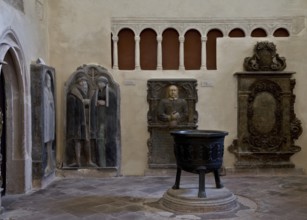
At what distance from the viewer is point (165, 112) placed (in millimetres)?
6727

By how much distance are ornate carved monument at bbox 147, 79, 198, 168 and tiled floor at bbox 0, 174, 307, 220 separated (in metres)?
0.38

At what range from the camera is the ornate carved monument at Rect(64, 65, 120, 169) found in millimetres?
6496

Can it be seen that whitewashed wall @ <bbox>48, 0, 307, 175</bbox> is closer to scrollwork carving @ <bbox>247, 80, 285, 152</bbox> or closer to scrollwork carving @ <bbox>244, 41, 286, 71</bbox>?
scrollwork carving @ <bbox>244, 41, 286, 71</bbox>

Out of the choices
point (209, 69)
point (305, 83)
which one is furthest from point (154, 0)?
point (305, 83)

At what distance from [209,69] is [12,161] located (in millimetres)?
3481

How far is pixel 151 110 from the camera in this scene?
22.2ft

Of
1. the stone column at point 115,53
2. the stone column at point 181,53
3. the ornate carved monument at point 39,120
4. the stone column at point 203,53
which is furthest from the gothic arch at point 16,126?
the stone column at point 203,53

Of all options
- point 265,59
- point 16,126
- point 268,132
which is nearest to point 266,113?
point 268,132

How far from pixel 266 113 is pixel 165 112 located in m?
1.67

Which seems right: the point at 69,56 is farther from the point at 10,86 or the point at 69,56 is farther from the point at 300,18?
the point at 300,18

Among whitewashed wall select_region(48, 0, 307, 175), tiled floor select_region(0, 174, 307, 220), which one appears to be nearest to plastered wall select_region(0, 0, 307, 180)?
whitewashed wall select_region(48, 0, 307, 175)

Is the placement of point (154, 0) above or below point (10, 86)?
above

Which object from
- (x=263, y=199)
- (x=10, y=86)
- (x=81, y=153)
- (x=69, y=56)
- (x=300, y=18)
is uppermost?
(x=300, y=18)

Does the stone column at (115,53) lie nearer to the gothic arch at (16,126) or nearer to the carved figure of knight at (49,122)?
the carved figure of knight at (49,122)
